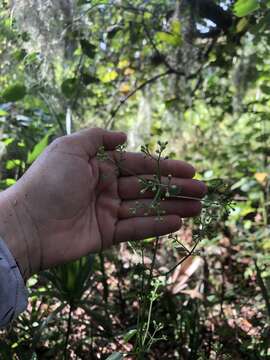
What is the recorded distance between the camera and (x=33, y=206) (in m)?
1.19

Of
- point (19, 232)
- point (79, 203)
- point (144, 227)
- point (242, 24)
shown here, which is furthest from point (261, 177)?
point (19, 232)

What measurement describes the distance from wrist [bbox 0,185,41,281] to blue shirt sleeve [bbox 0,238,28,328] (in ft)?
A: 0.26

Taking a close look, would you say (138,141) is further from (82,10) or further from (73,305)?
(73,305)

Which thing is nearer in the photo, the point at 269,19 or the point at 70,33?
the point at 269,19

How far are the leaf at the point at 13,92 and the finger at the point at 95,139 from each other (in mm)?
641

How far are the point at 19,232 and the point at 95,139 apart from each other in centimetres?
34

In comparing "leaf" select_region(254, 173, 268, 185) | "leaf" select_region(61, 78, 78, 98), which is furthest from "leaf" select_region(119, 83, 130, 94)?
"leaf" select_region(254, 173, 268, 185)

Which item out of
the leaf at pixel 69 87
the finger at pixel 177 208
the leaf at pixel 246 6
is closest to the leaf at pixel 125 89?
the leaf at pixel 69 87

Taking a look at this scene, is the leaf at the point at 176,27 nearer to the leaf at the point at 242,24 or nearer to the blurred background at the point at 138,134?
the blurred background at the point at 138,134

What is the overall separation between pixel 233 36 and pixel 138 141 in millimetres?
1104

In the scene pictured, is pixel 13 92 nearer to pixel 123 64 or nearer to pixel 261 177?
pixel 123 64

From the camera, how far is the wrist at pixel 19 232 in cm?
112

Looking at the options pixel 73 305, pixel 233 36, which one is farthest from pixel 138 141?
pixel 73 305

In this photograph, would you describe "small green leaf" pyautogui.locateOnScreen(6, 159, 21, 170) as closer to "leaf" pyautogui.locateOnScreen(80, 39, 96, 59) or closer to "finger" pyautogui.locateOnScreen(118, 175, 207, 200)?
"leaf" pyautogui.locateOnScreen(80, 39, 96, 59)
